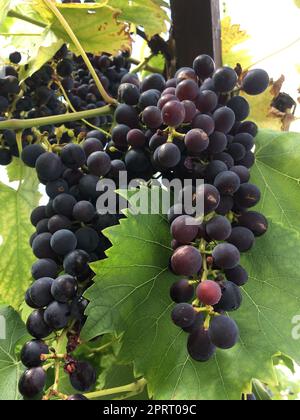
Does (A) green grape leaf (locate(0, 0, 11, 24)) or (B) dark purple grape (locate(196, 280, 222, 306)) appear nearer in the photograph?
(B) dark purple grape (locate(196, 280, 222, 306))

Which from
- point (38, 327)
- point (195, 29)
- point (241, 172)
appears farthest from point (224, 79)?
point (38, 327)

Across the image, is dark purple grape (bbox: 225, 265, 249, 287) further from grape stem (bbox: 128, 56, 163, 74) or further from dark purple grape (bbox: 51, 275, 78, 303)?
grape stem (bbox: 128, 56, 163, 74)

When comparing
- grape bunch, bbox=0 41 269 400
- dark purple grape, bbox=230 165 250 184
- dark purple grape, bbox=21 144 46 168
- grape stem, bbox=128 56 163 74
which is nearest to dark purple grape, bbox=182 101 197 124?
grape bunch, bbox=0 41 269 400

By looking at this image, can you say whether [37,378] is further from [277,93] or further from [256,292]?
[277,93]

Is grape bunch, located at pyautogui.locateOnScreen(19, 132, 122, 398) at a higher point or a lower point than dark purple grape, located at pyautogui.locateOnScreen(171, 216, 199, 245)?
lower

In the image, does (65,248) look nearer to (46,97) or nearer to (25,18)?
(46,97)
